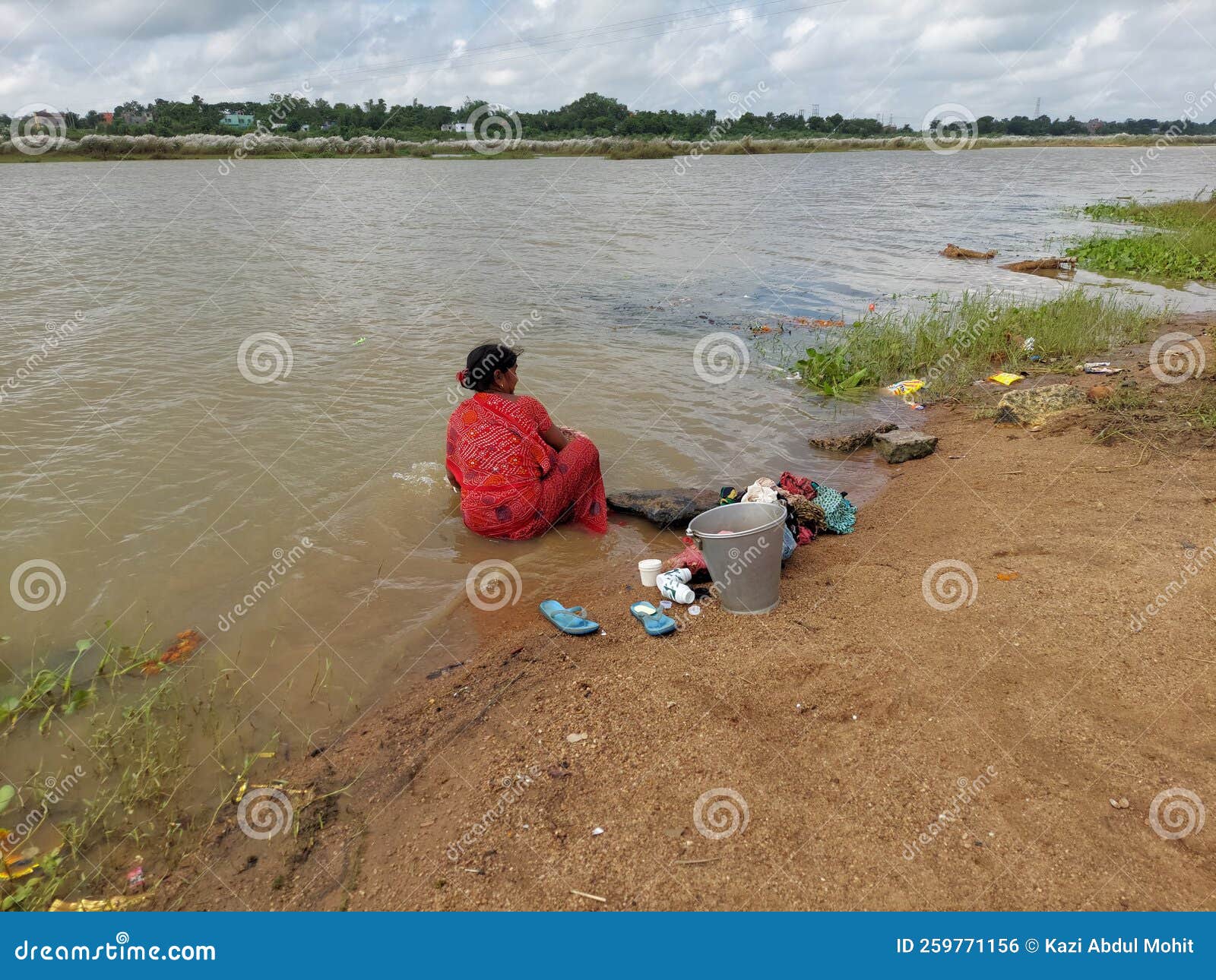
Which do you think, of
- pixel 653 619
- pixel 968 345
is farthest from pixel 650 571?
pixel 968 345

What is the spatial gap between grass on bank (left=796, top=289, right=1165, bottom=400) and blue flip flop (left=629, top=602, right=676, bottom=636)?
189 inches

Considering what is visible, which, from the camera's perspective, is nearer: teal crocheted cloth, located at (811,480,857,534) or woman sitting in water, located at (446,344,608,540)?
→ woman sitting in water, located at (446,344,608,540)

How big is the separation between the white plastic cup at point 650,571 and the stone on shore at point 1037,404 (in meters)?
3.98

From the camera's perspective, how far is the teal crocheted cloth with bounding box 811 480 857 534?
16.1 ft

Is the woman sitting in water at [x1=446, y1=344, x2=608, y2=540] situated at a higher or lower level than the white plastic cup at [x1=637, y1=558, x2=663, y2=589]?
higher

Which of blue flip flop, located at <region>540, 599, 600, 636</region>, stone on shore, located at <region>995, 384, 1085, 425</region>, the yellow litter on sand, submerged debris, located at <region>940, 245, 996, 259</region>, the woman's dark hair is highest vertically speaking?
the woman's dark hair

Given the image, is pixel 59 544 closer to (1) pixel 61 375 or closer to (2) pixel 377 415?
(2) pixel 377 415

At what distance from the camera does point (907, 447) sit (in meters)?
6.18

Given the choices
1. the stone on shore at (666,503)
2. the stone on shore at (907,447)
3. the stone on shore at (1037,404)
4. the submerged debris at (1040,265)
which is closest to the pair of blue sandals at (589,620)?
the stone on shore at (666,503)

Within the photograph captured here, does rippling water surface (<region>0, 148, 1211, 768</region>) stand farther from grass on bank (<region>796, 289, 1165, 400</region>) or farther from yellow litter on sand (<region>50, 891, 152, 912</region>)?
yellow litter on sand (<region>50, 891, 152, 912</region>)

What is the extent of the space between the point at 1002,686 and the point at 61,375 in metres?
8.69

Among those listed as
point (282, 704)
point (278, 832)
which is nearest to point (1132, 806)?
point (278, 832)

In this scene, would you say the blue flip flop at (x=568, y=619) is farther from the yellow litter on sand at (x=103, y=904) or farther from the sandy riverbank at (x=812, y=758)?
the yellow litter on sand at (x=103, y=904)

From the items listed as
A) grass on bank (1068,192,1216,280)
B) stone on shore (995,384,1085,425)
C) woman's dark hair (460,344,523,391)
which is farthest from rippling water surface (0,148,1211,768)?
→ stone on shore (995,384,1085,425)
